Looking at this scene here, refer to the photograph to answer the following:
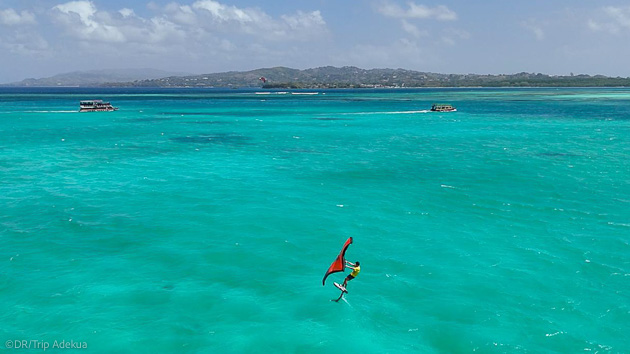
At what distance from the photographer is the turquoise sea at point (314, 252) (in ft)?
82.8

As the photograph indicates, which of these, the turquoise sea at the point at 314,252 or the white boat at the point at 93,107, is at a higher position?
the white boat at the point at 93,107

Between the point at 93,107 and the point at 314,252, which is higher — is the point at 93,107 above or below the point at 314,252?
above

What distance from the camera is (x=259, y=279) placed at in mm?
31094

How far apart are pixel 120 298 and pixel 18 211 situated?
2288 cm

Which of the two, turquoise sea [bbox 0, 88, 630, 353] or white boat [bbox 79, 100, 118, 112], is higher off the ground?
white boat [bbox 79, 100, 118, 112]

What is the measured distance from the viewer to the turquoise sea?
25.2 metres

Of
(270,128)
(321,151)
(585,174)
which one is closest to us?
(585,174)

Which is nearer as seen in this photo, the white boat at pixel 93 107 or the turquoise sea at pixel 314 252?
the turquoise sea at pixel 314 252

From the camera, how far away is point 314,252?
35438mm

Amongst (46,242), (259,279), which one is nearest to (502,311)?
(259,279)

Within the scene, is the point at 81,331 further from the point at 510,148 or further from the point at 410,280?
the point at 510,148

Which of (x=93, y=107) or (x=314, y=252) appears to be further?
(x=93, y=107)

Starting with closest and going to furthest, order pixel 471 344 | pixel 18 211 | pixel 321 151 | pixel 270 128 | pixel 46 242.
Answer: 1. pixel 471 344
2. pixel 46 242
3. pixel 18 211
4. pixel 321 151
5. pixel 270 128

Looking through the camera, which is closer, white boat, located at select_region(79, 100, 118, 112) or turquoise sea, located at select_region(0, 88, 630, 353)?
turquoise sea, located at select_region(0, 88, 630, 353)
